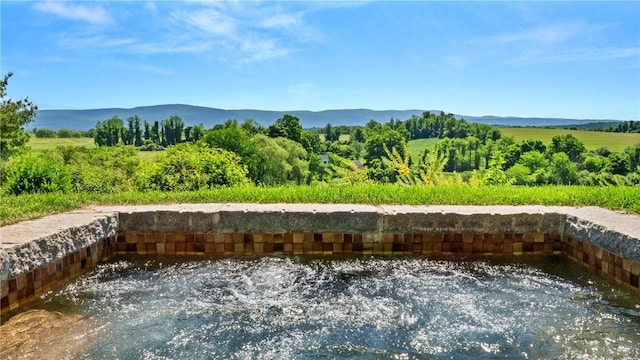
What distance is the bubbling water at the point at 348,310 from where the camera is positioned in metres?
2.83

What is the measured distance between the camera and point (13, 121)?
23.5 metres

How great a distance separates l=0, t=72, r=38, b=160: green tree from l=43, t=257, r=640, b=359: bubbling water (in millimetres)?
20201

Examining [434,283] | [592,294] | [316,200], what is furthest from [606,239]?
[316,200]

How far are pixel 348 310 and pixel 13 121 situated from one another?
24797 millimetres

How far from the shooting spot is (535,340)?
292 cm

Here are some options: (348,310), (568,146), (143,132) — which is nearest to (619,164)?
(568,146)

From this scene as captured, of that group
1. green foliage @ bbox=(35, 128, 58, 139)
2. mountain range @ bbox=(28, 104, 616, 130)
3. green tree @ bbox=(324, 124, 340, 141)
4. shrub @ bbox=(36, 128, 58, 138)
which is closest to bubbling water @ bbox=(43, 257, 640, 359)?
green foliage @ bbox=(35, 128, 58, 139)

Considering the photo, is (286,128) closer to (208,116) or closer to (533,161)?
(533,161)

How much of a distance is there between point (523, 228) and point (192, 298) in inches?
116

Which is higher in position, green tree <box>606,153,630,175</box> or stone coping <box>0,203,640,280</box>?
stone coping <box>0,203,640,280</box>

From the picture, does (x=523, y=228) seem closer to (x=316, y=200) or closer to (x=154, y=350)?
(x=316, y=200)

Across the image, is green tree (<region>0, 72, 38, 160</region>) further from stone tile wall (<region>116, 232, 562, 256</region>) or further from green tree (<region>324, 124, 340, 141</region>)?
green tree (<region>324, 124, 340, 141</region>)

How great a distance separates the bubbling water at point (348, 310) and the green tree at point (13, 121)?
795 inches

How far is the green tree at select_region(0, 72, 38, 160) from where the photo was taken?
2212cm
